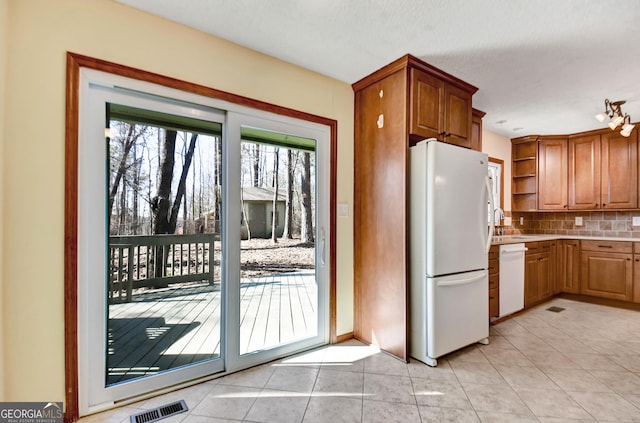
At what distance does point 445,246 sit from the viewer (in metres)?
2.37

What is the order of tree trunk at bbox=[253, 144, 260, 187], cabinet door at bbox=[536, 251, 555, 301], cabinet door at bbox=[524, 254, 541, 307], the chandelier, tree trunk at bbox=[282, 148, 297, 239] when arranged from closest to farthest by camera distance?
tree trunk at bbox=[253, 144, 260, 187] < tree trunk at bbox=[282, 148, 297, 239] < the chandelier < cabinet door at bbox=[524, 254, 541, 307] < cabinet door at bbox=[536, 251, 555, 301]

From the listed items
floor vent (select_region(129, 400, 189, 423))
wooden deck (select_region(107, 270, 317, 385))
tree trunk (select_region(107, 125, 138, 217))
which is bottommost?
floor vent (select_region(129, 400, 189, 423))

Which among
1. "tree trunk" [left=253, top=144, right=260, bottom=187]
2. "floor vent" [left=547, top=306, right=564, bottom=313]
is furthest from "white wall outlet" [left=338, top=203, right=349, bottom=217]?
"floor vent" [left=547, top=306, right=564, bottom=313]

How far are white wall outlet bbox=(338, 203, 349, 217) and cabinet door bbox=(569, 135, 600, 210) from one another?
3751 mm

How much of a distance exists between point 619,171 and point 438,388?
4.14m

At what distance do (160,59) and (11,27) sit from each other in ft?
2.21

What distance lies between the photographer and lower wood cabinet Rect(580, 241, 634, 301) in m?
3.77

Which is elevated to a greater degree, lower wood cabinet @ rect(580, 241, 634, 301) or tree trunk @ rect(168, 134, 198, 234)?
tree trunk @ rect(168, 134, 198, 234)

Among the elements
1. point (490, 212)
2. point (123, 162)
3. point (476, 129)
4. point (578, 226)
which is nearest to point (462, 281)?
point (490, 212)

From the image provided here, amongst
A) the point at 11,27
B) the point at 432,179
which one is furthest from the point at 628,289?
the point at 11,27

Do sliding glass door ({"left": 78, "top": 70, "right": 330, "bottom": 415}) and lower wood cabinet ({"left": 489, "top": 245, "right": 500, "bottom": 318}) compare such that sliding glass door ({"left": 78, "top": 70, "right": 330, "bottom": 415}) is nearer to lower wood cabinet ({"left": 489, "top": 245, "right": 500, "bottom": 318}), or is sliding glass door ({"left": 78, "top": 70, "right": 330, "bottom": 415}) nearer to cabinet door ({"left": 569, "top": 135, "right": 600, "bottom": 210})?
lower wood cabinet ({"left": 489, "top": 245, "right": 500, "bottom": 318})

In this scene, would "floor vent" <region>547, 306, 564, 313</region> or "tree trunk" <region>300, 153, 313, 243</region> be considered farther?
"floor vent" <region>547, 306, 564, 313</region>

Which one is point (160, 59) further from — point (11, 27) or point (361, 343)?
point (361, 343)

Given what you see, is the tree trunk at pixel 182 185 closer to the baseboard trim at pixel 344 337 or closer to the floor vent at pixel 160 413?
the floor vent at pixel 160 413
